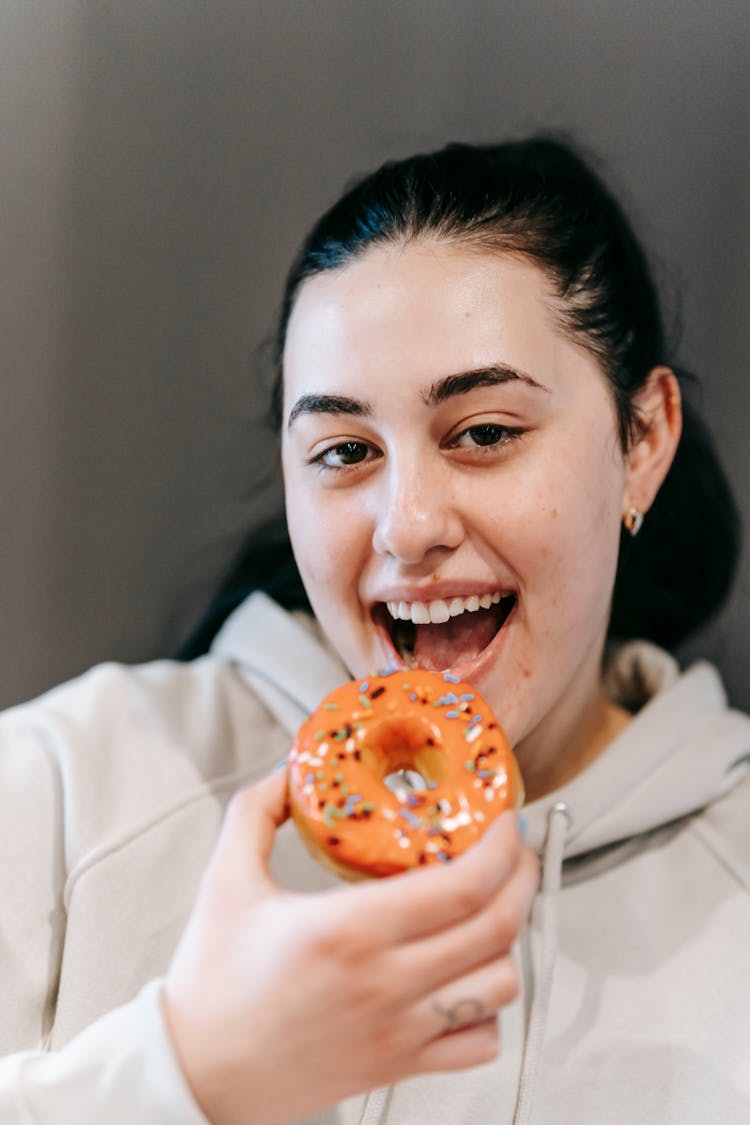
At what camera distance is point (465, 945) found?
82 cm

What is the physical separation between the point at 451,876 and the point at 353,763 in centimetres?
18

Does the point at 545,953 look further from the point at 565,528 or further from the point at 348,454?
the point at 348,454

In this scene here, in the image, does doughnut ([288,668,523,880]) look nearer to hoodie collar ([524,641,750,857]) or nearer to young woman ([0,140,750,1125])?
young woman ([0,140,750,1125])

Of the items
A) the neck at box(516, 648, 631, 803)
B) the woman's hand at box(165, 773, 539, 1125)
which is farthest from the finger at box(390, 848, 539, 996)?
the neck at box(516, 648, 631, 803)

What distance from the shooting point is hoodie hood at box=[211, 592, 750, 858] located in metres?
1.28

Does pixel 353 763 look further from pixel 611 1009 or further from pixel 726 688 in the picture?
pixel 726 688

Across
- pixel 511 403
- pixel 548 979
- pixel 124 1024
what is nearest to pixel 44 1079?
pixel 124 1024

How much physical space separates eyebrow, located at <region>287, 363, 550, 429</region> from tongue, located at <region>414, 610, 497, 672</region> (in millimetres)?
276

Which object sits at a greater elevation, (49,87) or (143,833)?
(49,87)

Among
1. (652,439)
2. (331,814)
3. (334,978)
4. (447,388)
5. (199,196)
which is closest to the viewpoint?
(334,978)

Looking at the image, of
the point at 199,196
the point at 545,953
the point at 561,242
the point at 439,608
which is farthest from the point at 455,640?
the point at 199,196

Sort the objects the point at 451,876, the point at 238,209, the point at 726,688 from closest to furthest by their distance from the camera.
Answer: the point at 451,876, the point at 238,209, the point at 726,688

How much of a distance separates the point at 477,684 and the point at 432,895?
0.40 metres

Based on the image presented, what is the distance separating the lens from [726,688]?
73.1 inches
